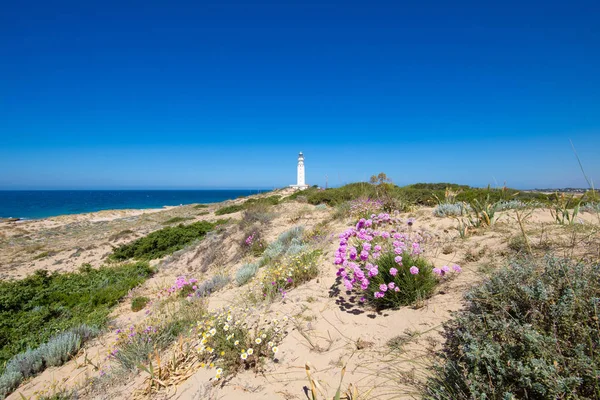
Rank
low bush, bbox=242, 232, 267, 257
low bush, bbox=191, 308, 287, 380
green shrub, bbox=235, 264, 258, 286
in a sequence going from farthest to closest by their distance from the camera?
low bush, bbox=242, 232, 267, 257
green shrub, bbox=235, 264, 258, 286
low bush, bbox=191, 308, 287, 380

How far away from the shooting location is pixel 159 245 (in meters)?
11.4

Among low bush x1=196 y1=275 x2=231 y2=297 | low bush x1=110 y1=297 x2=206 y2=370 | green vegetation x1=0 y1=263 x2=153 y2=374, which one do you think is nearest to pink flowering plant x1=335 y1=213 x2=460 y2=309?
low bush x1=110 y1=297 x2=206 y2=370

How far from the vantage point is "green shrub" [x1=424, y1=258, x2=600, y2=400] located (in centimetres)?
142

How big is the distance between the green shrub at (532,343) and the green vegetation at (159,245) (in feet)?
36.6

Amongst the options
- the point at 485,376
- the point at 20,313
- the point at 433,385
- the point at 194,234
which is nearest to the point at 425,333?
the point at 433,385

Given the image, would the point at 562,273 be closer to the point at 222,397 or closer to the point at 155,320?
the point at 222,397

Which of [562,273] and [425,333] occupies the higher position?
[562,273]

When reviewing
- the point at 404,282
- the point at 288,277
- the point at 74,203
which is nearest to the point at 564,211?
the point at 404,282

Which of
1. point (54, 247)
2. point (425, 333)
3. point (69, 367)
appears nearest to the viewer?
point (425, 333)

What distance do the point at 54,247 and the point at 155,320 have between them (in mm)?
17760

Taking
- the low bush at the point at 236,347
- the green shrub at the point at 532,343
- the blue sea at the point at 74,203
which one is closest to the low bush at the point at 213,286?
the low bush at the point at 236,347

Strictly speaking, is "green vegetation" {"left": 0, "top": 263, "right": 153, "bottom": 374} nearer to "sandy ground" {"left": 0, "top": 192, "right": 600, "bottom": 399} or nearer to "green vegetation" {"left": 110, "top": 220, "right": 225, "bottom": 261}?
"sandy ground" {"left": 0, "top": 192, "right": 600, "bottom": 399}

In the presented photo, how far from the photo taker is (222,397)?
7.38 ft

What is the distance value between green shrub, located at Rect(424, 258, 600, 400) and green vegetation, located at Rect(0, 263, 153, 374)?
6217 millimetres
